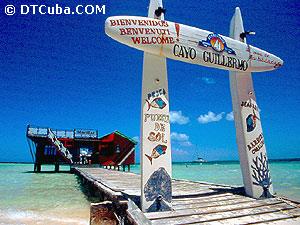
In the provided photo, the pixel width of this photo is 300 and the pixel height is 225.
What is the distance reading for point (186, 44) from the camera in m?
5.18

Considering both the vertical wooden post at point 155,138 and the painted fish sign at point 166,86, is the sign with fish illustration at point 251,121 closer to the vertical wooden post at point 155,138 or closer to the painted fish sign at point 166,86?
the painted fish sign at point 166,86

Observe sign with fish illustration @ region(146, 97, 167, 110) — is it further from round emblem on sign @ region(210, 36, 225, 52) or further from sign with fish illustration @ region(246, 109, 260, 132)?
sign with fish illustration @ region(246, 109, 260, 132)

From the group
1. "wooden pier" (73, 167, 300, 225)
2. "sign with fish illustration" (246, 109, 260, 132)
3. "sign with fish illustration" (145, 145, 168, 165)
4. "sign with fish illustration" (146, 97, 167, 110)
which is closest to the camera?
"wooden pier" (73, 167, 300, 225)

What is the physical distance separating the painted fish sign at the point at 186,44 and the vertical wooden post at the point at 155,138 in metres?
0.33

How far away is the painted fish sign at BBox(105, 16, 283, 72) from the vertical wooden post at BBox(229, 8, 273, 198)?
349 mm

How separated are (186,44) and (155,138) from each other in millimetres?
2053

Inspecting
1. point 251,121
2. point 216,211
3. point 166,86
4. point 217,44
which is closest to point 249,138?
point 251,121

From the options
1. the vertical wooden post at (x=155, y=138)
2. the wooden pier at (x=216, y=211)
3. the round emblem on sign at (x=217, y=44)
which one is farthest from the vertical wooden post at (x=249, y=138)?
the vertical wooden post at (x=155, y=138)

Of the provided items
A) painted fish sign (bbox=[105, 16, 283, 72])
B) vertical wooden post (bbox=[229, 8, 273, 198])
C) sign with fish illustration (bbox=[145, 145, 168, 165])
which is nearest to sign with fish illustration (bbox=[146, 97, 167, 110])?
sign with fish illustration (bbox=[145, 145, 168, 165])

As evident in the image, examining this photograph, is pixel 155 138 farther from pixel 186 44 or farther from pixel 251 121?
pixel 251 121

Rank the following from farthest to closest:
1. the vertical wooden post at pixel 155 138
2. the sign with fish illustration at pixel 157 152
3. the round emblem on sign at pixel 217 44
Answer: the round emblem on sign at pixel 217 44, the sign with fish illustration at pixel 157 152, the vertical wooden post at pixel 155 138

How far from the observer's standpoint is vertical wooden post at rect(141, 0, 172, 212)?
15.0ft

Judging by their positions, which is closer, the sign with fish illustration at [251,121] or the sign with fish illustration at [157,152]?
the sign with fish illustration at [157,152]

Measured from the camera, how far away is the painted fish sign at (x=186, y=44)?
4.62 metres
